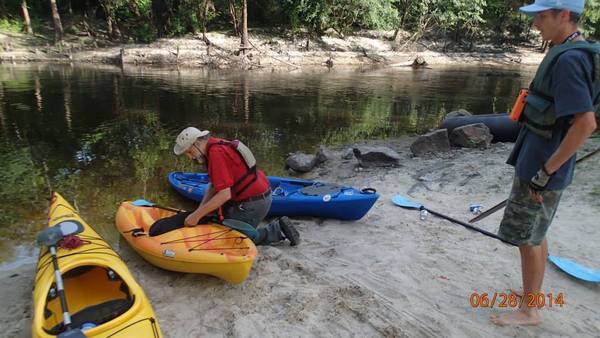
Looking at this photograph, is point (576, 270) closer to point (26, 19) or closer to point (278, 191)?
point (278, 191)

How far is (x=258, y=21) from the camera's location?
96.2ft

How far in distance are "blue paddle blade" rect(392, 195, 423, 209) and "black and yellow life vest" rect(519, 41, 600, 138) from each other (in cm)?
268

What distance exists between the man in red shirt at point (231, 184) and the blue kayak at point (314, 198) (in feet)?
2.71

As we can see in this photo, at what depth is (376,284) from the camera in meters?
3.47

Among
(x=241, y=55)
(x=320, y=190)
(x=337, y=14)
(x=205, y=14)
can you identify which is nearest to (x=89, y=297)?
(x=320, y=190)

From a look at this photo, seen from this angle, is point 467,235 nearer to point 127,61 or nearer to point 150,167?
point 150,167

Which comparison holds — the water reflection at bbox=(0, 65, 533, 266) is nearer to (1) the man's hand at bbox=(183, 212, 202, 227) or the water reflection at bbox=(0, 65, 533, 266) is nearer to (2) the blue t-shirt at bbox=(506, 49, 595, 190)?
(1) the man's hand at bbox=(183, 212, 202, 227)

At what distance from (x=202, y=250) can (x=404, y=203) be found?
2752 millimetres

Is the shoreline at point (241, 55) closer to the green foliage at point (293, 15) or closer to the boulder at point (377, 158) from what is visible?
the green foliage at point (293, 15)

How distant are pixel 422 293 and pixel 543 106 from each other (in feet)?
5.54

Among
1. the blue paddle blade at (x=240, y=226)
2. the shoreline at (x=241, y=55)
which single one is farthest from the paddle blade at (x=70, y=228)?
the shoreline at (x=241, y=55)

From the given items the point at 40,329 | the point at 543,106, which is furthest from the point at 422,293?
the point at 40,329

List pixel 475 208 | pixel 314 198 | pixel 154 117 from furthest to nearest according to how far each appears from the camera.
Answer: pixel 154 117 < pixel 314 198 < pixel 475 208
